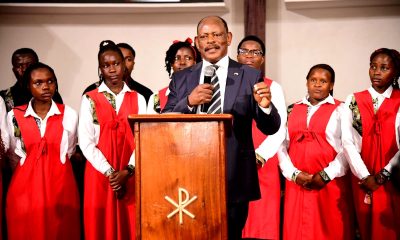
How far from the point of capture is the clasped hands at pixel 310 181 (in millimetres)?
A: 4053

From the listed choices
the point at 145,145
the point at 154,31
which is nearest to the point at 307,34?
the point at 154,31

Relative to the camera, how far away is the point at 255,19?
234 inches

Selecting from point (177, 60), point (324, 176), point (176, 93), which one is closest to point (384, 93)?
point (324, 176)

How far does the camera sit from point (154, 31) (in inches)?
259

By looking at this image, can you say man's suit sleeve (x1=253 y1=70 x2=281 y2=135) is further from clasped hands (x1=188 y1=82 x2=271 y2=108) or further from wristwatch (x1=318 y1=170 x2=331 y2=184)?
wristwatch (x1=318 y1=170 x2=331 y2=184)

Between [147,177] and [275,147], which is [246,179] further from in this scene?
[275,147]

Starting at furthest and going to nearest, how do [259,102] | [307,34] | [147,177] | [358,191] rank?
[307,34], [358,191], [259,102], [147,177]

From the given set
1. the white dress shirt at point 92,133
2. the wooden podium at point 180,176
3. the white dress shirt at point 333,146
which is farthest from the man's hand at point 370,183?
the wooden podium at point 180,176

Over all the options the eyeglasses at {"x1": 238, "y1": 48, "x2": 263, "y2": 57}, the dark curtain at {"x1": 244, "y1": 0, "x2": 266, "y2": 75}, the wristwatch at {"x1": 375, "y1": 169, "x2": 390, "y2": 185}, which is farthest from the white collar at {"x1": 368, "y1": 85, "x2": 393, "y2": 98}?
the dark curtain at {"x1": 244, "y1": 0, "x2": 266, "y2": 75}

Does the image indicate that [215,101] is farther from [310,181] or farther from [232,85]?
[310,181]

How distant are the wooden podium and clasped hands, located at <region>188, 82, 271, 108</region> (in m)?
0.13

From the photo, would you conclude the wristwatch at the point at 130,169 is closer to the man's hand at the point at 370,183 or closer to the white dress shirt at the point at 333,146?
the white dress shirt at the point at 333,146

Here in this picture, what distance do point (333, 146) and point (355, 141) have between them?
0.57ft

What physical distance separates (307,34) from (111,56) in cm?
289
